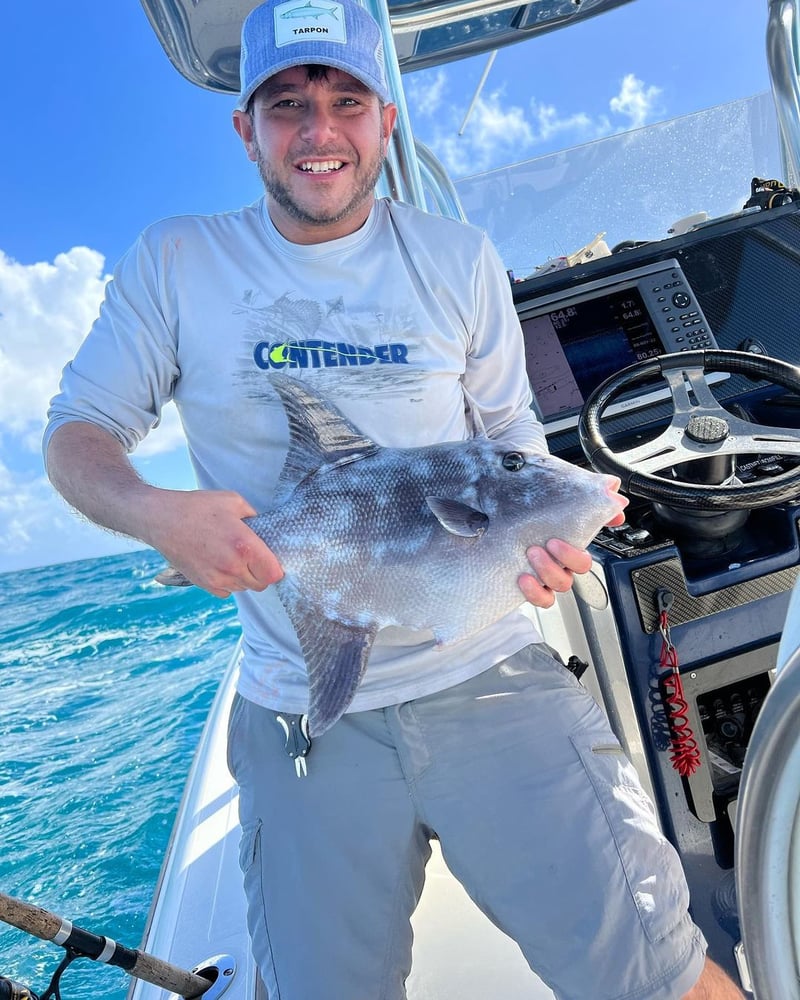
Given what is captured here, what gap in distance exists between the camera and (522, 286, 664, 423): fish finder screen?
7.63 ft

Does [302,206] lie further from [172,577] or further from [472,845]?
[472,845]

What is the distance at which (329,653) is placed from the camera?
4.13ft

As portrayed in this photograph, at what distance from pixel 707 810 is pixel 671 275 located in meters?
1.59

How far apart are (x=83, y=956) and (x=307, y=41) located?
180 centimetres

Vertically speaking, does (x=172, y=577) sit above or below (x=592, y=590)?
above

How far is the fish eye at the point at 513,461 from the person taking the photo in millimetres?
1237

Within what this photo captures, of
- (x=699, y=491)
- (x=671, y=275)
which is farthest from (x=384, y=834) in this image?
(x=671, y=275)

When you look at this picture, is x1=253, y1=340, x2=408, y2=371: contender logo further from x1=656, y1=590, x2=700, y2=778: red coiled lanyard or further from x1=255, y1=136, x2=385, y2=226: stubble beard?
x1=656, y1=590, x2=700, y2=778: red coiled lanyard

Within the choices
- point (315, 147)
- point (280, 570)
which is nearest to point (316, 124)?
point (315, 147)

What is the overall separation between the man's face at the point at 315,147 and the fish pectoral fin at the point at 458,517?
2.28 feet

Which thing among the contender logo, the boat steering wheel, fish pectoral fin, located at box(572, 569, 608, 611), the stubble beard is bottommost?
fish pectoral fin, located at box(572, 569, 608, 611)

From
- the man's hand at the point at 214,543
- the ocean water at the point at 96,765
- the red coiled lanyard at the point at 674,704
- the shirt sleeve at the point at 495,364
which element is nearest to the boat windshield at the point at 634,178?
the shirt sleeve at the point at 495,364

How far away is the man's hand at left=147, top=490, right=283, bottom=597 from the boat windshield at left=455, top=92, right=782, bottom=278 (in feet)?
13.7

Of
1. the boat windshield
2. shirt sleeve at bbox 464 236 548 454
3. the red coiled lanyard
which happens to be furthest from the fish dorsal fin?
the boat windshield
